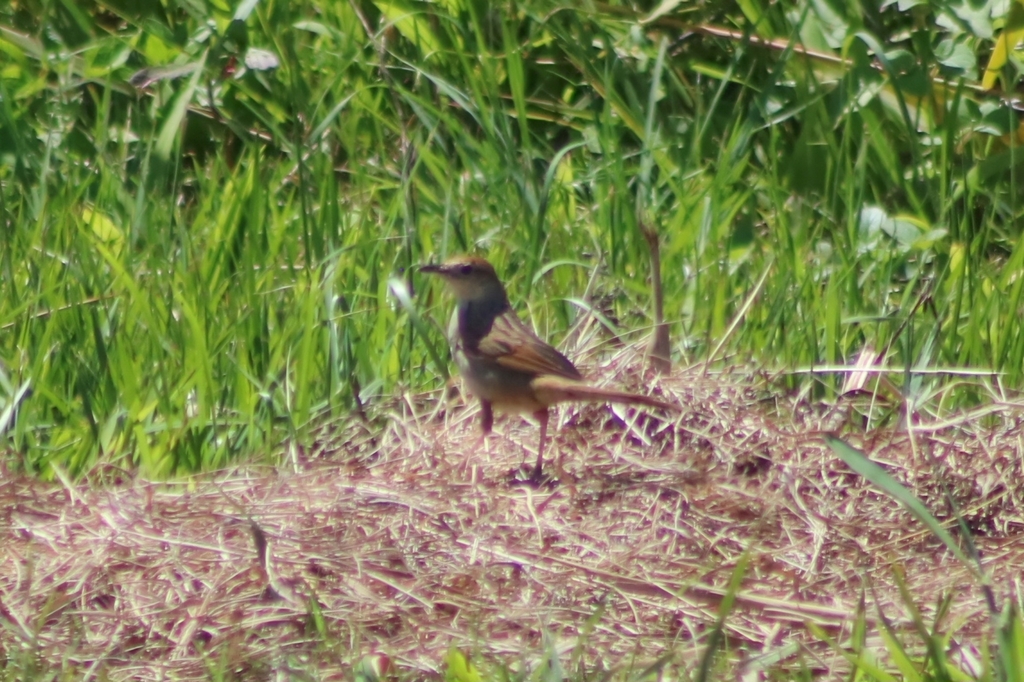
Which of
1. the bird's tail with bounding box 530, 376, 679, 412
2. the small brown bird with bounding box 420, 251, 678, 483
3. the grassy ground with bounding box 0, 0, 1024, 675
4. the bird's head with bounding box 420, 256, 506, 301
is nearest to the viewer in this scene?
the bird's tail with bounding box 530, 376, 679, 412

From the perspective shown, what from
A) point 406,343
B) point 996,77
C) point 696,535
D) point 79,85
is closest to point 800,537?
point 696,535

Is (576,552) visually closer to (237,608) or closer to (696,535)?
(696,535)

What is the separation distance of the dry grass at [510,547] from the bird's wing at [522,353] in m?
0.18

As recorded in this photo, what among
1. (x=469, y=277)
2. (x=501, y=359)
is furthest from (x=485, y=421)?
(x=469, y=277)

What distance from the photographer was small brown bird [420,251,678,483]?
4.68 metres

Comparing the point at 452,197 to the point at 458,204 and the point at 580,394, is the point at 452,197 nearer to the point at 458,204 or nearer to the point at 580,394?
the point at 458,204

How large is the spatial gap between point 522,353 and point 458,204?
5.41ft

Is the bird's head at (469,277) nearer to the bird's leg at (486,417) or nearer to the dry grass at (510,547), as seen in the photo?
the bird's leg at (486,417)

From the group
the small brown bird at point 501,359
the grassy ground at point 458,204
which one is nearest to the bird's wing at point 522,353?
the small brown bird at point 501,359

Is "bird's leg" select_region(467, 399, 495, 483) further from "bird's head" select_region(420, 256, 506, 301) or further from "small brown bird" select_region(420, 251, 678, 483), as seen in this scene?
"bird's head" select_region(420, 256, 506, 301)

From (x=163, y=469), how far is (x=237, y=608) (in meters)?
1.11

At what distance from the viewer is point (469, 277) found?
5.34m

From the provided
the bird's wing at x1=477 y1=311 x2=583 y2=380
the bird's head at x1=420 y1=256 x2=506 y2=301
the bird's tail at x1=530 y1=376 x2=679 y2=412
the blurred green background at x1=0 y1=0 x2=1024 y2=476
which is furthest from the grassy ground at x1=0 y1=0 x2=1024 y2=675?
the bird's tail at x1=530 y1=376 x2=679 y2=412

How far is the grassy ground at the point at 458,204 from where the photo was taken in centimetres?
509
